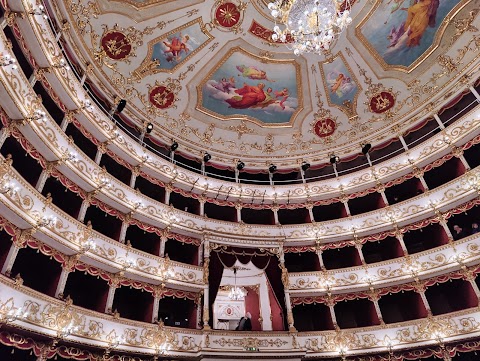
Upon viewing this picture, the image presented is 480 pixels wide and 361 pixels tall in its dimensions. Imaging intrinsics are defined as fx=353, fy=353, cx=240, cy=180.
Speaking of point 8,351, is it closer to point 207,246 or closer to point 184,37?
point 207,246

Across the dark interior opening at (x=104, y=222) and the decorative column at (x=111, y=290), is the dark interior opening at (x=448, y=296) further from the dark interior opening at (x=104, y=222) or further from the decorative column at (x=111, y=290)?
the dark interior opening at (x=104, y=222)

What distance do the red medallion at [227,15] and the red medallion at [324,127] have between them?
717 cm

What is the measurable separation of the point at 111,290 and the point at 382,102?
53.2 ft

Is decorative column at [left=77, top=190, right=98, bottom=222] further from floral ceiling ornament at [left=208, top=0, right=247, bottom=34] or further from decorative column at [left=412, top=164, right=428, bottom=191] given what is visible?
decorative column at [left=412, top=164, right=428, bottom=191]

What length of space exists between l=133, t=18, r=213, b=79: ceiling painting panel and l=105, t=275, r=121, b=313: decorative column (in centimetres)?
998

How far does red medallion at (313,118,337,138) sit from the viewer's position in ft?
66.6

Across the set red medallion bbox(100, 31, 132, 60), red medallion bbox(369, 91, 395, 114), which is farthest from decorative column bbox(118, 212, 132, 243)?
red medallion bbox(369, 91, 395, 114)

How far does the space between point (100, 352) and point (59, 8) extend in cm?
1287

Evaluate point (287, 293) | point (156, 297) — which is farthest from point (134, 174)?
point (287, 293)

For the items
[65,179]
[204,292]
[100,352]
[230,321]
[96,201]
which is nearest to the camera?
[100,352]

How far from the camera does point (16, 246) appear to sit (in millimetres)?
9547

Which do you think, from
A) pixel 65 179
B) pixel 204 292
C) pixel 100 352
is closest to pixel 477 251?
pixel 204 292

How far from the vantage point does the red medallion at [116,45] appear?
16078mm

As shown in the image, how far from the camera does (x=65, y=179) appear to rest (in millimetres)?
12109
